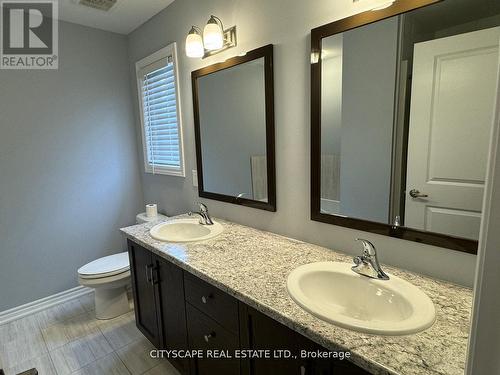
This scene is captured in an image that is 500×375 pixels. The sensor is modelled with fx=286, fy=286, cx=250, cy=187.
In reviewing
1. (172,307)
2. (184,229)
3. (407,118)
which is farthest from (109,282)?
(407,118)

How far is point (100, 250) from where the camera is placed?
285 cm

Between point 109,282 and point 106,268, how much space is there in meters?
0.12

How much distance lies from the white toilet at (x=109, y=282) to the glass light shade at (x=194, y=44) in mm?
1704

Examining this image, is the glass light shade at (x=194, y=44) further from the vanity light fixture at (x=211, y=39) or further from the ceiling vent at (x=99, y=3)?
the ceiling vent at (x=99, y=3)

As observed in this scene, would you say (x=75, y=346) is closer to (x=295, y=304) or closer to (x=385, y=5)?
(x=295, y=304)

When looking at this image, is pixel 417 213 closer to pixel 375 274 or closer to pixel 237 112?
pixel 375 274

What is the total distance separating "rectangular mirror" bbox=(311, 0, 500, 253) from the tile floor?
1595mm

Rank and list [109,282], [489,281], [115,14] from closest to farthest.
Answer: [489,281], [109,282], [115,14]

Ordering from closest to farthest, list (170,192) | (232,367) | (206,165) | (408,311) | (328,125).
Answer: (408,311) → (232,367) → (328,125) → (206,165) → (170,192)

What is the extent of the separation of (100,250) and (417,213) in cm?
280

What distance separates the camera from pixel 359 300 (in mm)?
1144

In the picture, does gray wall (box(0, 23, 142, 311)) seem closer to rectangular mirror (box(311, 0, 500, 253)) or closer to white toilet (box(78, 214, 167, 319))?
white toilet (box(78, 214, 167, 319))

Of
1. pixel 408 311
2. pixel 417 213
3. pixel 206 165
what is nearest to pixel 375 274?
pixel 408 311

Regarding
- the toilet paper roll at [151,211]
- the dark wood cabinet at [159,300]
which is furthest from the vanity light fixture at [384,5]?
the toilet paper roll at [151,211]
